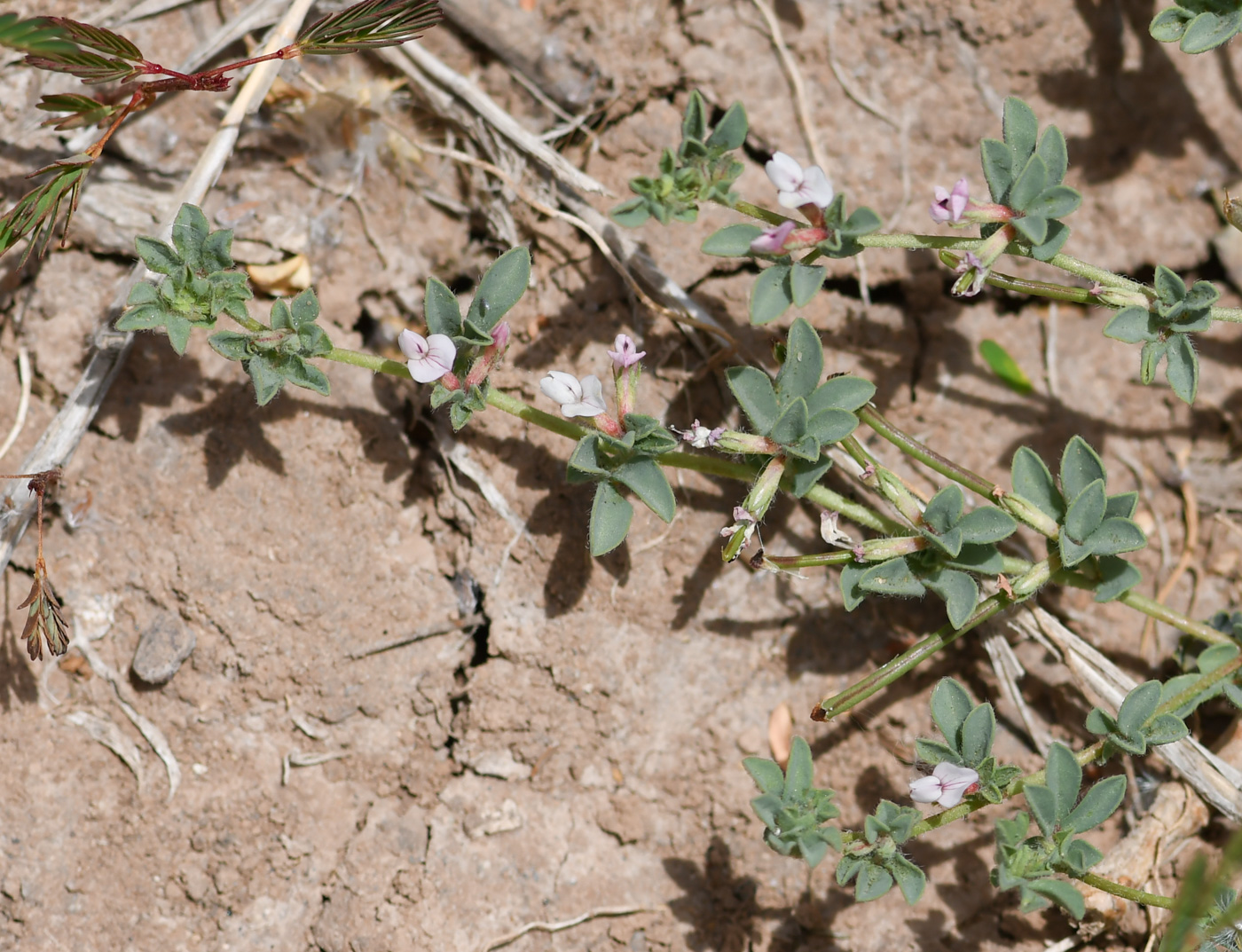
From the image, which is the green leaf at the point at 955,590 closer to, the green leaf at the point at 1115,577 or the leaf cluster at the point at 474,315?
the green leaf at the point at 1115,577

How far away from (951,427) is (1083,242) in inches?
42.1

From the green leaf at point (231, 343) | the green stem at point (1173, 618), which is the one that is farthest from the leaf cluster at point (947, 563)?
the green leaf at point (231, 343)

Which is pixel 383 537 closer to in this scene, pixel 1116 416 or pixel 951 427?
pixel 951 427

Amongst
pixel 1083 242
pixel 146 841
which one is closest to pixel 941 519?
pixel 1083 242

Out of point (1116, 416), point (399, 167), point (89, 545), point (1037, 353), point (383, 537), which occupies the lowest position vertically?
point (1116, 416)

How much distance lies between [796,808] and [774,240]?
1696 millimetres

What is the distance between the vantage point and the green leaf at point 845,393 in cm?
298

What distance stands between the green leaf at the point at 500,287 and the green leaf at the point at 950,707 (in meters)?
1.79

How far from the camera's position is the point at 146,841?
10.7 feet

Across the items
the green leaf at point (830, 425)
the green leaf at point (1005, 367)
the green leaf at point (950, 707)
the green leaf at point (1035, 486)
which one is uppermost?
the green leaf at point (830, 425)

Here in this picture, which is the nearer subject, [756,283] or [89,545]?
[756,283]

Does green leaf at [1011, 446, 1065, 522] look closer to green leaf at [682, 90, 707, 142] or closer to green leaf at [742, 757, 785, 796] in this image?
green leaf at [742, 757, 785, 796]

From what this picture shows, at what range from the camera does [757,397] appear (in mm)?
3014

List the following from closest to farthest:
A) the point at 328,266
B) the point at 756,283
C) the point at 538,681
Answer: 1. the point at 756,283
2. the point at 538,681
3. the point at 328,266
